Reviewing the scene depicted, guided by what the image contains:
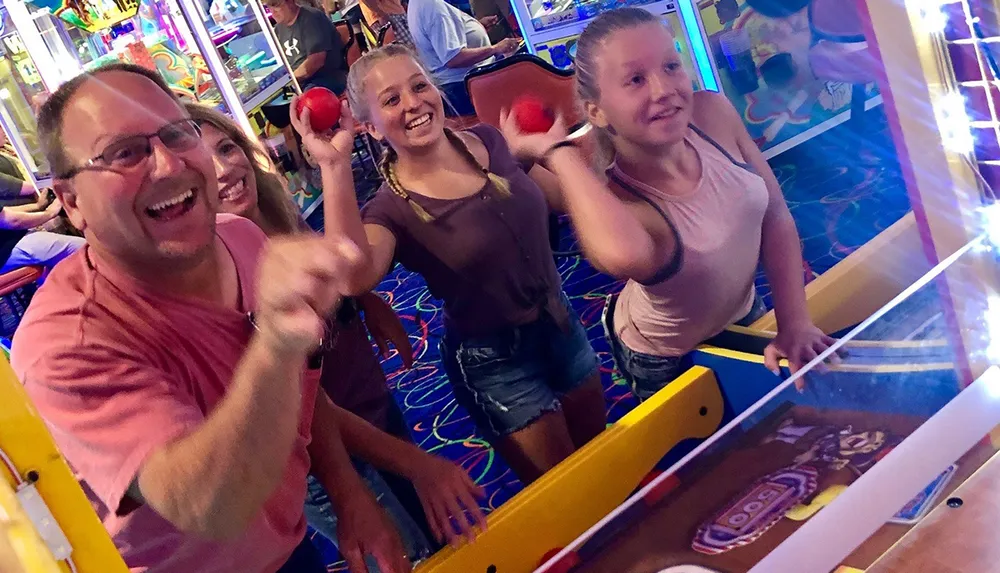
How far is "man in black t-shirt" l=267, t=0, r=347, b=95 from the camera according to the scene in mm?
1027

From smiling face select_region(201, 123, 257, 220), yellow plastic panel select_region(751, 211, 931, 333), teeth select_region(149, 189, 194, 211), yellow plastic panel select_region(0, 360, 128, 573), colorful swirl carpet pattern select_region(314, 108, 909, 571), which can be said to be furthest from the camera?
yellow plastic panel select_region(751, 211, 931, 333)

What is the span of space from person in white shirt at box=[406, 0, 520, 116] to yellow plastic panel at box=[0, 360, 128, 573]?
63 centimetres

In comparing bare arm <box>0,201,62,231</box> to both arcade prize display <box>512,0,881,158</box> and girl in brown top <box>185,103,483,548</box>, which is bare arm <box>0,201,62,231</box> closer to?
girl in brown top <box>185,103,483,548</box>

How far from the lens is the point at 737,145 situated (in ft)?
4.19

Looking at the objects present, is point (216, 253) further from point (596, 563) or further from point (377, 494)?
point (596, 563)

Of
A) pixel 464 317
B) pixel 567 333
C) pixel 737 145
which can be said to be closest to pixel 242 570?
pixel 464 317

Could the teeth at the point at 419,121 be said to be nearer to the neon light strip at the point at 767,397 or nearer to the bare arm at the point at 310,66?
the bare arm at the point at 310,66

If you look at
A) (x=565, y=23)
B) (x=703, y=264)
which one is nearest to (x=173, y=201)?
(x=565, y=23)

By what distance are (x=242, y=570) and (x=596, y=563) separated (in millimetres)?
460

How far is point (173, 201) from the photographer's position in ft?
2.57

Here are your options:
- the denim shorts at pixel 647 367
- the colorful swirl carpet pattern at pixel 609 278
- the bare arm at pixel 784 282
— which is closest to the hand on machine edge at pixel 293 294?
the colorful swirl carpet pattern at pixel 609 278

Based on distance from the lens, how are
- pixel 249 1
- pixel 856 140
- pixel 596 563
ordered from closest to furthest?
pixel 249 1 → pixel 596 563 → pixel 856 140

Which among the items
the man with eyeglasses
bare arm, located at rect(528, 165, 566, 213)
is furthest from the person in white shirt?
the man with eyeglasses

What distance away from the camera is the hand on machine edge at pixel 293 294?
71 centimetres
